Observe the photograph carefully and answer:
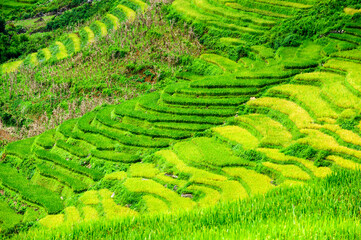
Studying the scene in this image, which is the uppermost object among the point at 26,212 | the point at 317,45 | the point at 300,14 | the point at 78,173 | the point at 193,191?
the point at 300,14

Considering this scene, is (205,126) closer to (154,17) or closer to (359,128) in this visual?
(359,128)

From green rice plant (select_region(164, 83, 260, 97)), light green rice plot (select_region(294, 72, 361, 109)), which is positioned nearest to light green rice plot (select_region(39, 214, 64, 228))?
green rice plant (select_region(164, 83, 260, 97))

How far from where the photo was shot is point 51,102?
28.7 meters

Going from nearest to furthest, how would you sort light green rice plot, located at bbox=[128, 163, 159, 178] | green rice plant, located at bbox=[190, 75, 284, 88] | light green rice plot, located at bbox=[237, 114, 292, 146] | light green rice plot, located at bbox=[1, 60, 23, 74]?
1. light green rice plot, located at bbox=[237, 114, 292, 146]
2. light green rice plot, located at bbox=[128, 163, 159, 178]
3. green rice plant, located at bbox=[190, 75, 284, 88]
4. light green rice plot, located at bbox=[1, 60, 23, 74]

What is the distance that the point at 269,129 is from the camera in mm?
15562

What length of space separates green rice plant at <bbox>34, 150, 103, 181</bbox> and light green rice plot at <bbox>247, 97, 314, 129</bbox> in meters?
7.15

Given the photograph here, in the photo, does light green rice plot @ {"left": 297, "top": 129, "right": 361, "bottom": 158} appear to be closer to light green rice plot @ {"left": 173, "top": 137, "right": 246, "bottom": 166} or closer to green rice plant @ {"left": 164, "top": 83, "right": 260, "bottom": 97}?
light green rice plot @ {"left": 173, "top": 137, "right": 246, "bottom": 166}

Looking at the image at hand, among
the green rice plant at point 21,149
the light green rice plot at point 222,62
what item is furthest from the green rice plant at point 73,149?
the light green rice plot at point 222,62

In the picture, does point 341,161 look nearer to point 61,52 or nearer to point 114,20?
point 114,20

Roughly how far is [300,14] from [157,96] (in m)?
9.71

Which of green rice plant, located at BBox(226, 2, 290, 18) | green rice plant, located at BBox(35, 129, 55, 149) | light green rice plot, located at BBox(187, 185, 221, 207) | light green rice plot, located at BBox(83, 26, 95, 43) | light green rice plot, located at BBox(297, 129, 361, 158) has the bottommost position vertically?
green rice plant, located at BBox(35, 129, 55, 149)

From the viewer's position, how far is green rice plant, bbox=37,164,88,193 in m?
16.6

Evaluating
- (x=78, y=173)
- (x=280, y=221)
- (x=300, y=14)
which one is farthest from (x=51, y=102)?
(x=280, y=221)

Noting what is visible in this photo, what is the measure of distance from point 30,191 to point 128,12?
70.9 ft
